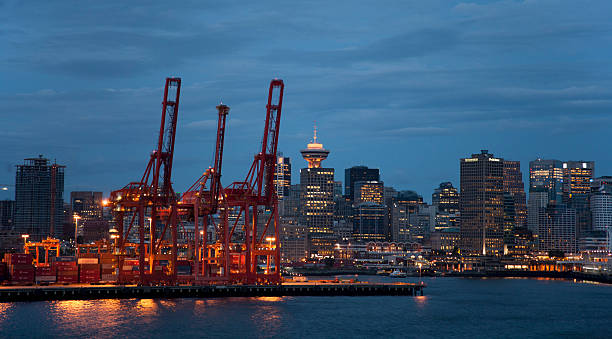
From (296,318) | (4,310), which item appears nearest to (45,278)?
(4,310)

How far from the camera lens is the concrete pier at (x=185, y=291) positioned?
376 feet

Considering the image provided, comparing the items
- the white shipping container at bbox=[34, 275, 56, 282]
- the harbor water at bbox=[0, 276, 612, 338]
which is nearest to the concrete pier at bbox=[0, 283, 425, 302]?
the harbor water at bbox=[0, 276, 612, 338]

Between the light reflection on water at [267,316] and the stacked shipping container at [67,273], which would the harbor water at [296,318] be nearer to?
the light reflection on water at [267,316]

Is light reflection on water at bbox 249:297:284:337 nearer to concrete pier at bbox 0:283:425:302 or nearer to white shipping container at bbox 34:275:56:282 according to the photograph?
concrete pier at bbox 0:283:425:302

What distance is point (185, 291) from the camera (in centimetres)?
12181

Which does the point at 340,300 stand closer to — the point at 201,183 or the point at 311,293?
the point at 311,293

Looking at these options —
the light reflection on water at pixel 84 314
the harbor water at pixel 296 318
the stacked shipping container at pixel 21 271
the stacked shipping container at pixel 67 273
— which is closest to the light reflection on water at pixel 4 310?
the harbor water at pixel 296 318

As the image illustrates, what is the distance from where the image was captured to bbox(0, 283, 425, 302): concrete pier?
114500 millimetres

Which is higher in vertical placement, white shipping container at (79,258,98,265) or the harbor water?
white shipping container at (79,258,98,265)

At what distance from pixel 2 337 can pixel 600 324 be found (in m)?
67.7

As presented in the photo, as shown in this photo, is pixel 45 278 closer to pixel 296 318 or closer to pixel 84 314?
pixel 84 314

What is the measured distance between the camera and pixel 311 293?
131 metres

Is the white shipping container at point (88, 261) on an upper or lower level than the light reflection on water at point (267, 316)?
upper

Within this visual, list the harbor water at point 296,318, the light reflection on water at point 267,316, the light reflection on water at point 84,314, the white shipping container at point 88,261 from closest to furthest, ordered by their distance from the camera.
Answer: the harbor water at point 296,318
the light reflection on water at point 267,316
the light reflection on water at point 84,314
the white shipping container at point 88,261
